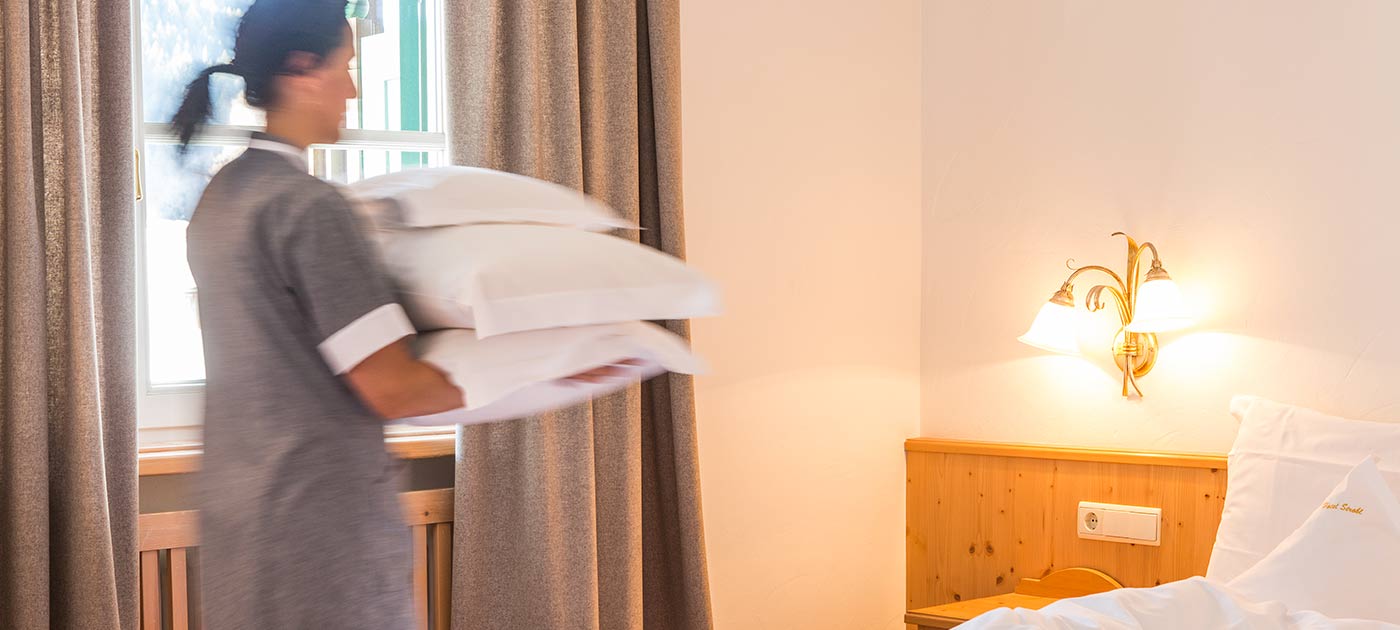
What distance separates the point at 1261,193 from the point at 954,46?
0.92 m

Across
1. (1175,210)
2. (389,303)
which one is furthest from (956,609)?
(389,303)

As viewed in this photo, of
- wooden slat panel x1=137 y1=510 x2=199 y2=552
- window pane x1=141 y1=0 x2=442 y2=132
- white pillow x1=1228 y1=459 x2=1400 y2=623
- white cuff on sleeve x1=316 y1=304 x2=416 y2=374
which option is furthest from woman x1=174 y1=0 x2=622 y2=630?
white pillow x1=1228 y1=459 x2=1400 y2=623

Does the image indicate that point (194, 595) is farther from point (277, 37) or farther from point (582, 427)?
point (277, 37)

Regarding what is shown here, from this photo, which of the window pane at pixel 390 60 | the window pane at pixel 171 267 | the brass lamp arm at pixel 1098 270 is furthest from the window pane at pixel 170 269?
the brass lamp arm at pixel 1098 270

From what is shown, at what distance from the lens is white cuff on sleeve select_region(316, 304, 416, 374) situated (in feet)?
3.34

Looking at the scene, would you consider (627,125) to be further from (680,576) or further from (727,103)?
(680,576)

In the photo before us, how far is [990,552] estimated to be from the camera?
2990 mm

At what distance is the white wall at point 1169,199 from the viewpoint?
2467mm

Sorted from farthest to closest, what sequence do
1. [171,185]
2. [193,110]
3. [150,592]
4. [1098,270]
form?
[1098,270] < [171,185] < [150,592] < [193,110]

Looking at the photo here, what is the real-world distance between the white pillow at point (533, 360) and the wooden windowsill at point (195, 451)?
0.82m

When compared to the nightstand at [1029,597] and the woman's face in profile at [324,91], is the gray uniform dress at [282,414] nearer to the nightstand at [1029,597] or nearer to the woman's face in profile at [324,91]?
the woman's face in profile at [324,91]

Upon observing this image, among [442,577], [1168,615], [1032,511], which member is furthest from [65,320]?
[1032,511]

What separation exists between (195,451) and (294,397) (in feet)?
4.21

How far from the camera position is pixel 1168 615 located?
185 centimetres
